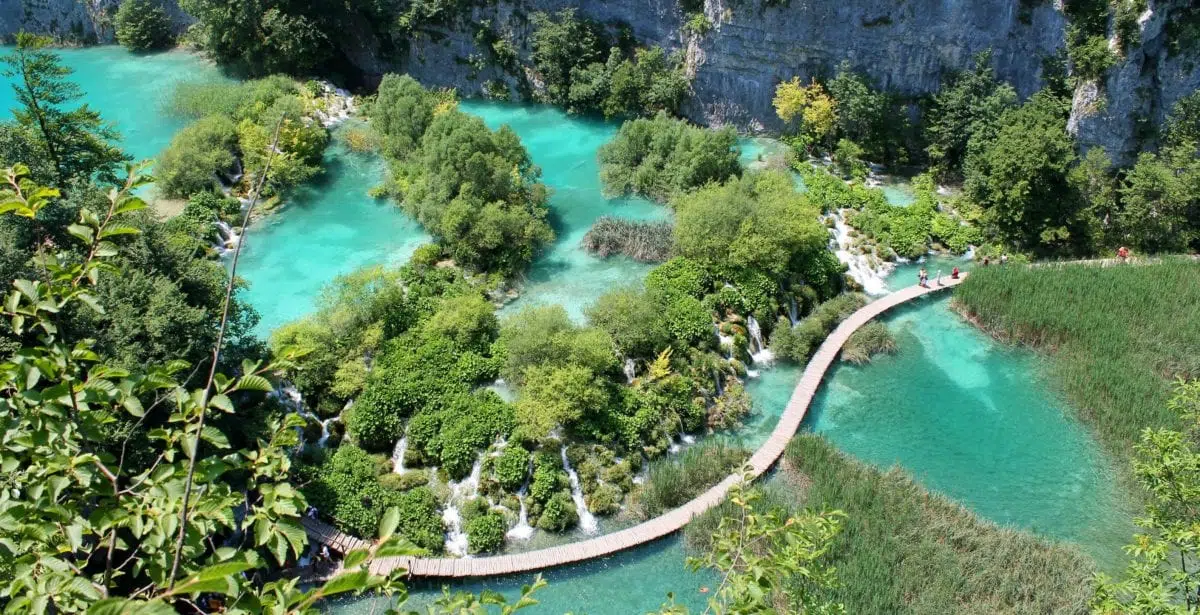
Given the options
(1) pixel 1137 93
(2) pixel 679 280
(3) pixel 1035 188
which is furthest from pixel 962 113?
(2) pixel 679 280

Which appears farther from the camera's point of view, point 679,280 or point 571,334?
point 679,280

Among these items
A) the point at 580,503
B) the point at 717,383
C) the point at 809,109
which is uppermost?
the point at 809,109

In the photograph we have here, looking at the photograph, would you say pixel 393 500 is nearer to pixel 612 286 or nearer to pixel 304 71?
pixel 612 286

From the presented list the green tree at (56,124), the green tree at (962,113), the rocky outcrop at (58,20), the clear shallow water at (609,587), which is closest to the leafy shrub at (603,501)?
the clear shallow water at (609,587)

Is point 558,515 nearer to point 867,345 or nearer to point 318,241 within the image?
point 867,345

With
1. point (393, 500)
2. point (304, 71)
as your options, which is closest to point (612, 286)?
point (393, 500)
